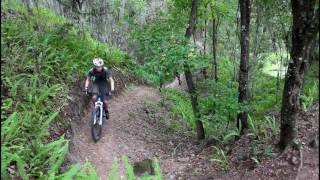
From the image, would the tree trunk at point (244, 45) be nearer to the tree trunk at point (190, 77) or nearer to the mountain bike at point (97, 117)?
the tree trunk at point (190, 77)

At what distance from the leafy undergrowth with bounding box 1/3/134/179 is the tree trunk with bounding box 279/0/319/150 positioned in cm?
406

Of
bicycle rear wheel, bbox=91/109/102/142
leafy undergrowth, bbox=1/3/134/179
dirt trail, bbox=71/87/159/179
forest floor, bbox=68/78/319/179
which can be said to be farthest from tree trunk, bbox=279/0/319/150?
bicycle rear wheel, bbox=91/109/102/142

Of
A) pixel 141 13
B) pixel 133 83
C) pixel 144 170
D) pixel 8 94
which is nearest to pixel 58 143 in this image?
pixel 8 94

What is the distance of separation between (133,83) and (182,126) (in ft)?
11.8

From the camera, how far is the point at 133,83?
18.3 meters

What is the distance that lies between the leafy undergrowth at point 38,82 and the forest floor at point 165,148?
3.29 feet

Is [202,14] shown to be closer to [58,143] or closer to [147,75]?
[147,75]

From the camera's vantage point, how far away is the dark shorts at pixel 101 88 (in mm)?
11308

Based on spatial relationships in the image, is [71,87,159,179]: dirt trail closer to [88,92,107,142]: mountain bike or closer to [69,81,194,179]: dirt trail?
[69,81,194,179]: dirt trail

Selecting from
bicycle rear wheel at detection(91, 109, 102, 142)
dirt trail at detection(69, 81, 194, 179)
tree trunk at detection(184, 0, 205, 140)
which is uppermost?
tree trunk at detection(184, 0, 205, 140)

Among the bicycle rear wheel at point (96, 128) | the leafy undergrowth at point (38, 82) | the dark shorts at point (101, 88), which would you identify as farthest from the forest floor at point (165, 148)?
the dark shorts at point (101, 88)

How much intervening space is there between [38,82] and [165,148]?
14.4ft

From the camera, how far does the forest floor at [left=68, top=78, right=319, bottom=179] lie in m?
8.66

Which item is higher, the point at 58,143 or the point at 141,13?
the point at 141,13
